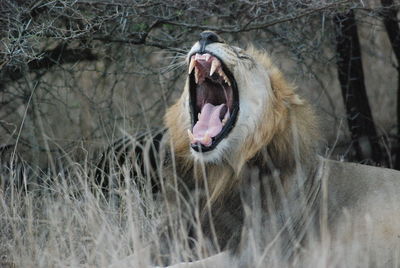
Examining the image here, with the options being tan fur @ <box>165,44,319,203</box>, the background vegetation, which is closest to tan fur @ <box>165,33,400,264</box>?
tan fur @ <box>165,44,319,203</box>

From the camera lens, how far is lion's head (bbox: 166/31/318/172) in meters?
5.01

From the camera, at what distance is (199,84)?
17.5 ft

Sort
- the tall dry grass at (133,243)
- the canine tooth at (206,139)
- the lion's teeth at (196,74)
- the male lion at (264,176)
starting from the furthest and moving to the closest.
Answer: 1. the lion's teeth at (196,74)
2. the canine tooth at (206,139)
3. the male lion at (264,176)
4. the tall dry grass at (133,243)

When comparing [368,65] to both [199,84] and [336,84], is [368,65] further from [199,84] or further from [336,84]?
[199,84]

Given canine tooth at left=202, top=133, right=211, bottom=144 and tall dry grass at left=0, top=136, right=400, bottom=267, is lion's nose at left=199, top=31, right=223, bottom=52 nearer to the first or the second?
canine tooth at left=202, top=133, right=211, bottom=144

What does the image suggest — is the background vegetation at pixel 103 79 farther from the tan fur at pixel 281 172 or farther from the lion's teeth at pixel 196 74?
the tan fur at pixel 281 172

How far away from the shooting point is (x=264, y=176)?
4969 mm

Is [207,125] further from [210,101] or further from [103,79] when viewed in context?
[103,79]

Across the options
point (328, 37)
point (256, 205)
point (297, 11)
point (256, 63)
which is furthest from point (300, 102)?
point (328, 37)

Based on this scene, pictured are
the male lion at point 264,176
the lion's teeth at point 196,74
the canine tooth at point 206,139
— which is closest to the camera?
the male lion at point 264,176

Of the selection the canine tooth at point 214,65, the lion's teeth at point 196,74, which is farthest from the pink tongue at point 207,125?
the canine tooth at point 214,65

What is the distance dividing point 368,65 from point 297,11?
13.5ft

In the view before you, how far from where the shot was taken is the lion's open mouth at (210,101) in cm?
504

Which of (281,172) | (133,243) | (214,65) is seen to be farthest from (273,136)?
(133,243)
